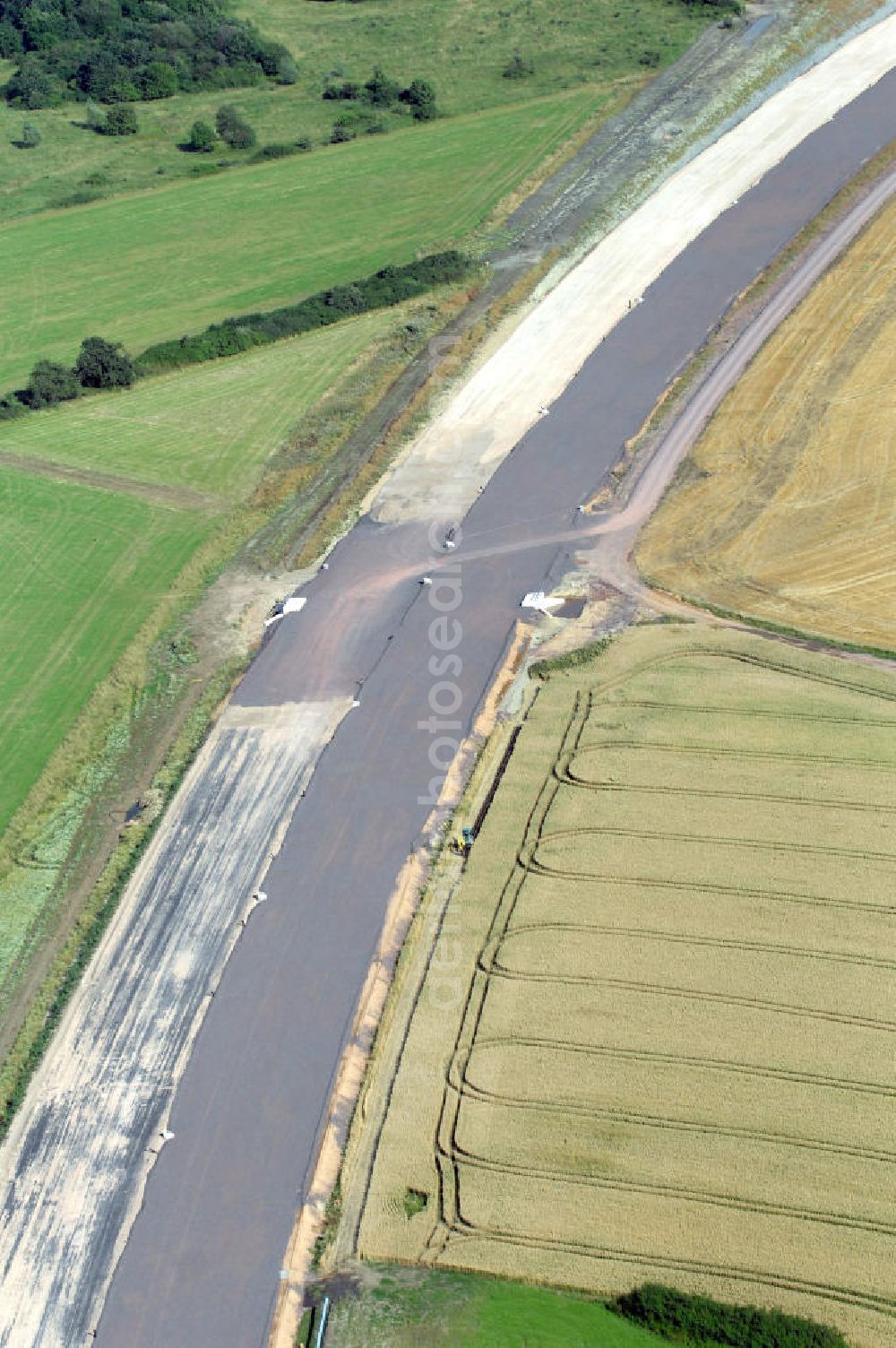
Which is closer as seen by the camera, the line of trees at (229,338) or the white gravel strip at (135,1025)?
the white gravel strip at (135,1025)


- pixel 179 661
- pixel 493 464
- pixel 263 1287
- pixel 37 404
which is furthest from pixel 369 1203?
pixel 37 404

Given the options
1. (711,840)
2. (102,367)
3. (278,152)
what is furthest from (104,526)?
(278,152)

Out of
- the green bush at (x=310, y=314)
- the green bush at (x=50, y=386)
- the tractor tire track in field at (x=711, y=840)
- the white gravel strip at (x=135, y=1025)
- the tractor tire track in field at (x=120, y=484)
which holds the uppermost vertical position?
the green bush at (x=310, y=314)

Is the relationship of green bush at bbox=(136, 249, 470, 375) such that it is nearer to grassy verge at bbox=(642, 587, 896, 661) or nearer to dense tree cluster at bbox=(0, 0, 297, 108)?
grassy verge at bbox=(642, 587, 896, 661)

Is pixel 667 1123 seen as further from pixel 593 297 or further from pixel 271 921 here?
pixel 593 297

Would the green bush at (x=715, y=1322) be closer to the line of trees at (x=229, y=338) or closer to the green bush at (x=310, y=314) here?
the line of trees at (x=229, y=338)

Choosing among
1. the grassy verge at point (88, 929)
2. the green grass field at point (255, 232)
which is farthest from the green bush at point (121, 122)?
the grassy verge at point (88, 929)

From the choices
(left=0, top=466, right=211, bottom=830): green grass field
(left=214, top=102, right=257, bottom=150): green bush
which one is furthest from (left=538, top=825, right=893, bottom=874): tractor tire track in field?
(left=214, top=102, right=257, bottom=150): green bush
